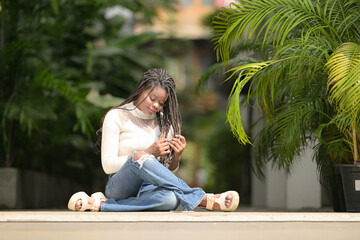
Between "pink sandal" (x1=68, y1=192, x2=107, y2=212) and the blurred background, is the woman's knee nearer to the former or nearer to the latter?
"pink sandal" (x1=68, y1=192, x2=107, y2=212)

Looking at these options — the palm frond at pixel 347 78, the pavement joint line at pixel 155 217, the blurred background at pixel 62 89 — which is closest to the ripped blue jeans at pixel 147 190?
the pavement joint line at pixel 155 217

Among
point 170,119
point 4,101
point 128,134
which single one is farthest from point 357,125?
point 4,101

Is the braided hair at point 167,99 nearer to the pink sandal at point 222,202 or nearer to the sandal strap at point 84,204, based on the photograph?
the pink sandal at point 222,202

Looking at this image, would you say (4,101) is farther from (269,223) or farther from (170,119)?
(269,223)

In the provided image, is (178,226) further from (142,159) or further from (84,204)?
(84,204)

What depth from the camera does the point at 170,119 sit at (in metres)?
3.84

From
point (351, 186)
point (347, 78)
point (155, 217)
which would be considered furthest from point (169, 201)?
point (351, 186)

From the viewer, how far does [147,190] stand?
12.0ft

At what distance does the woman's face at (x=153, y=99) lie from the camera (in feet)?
12.0

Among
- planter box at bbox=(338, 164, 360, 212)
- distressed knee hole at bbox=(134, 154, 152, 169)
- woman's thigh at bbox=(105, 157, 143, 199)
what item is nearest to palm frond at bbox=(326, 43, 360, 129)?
planter box at bbox=(338, 164, 360, 212)

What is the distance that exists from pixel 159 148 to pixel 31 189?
4.46 m

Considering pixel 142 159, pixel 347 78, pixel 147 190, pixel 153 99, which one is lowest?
pixel 147 190

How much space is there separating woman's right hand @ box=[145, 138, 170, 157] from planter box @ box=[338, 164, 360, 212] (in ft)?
4.95

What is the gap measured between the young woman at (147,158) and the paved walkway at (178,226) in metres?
0.38
